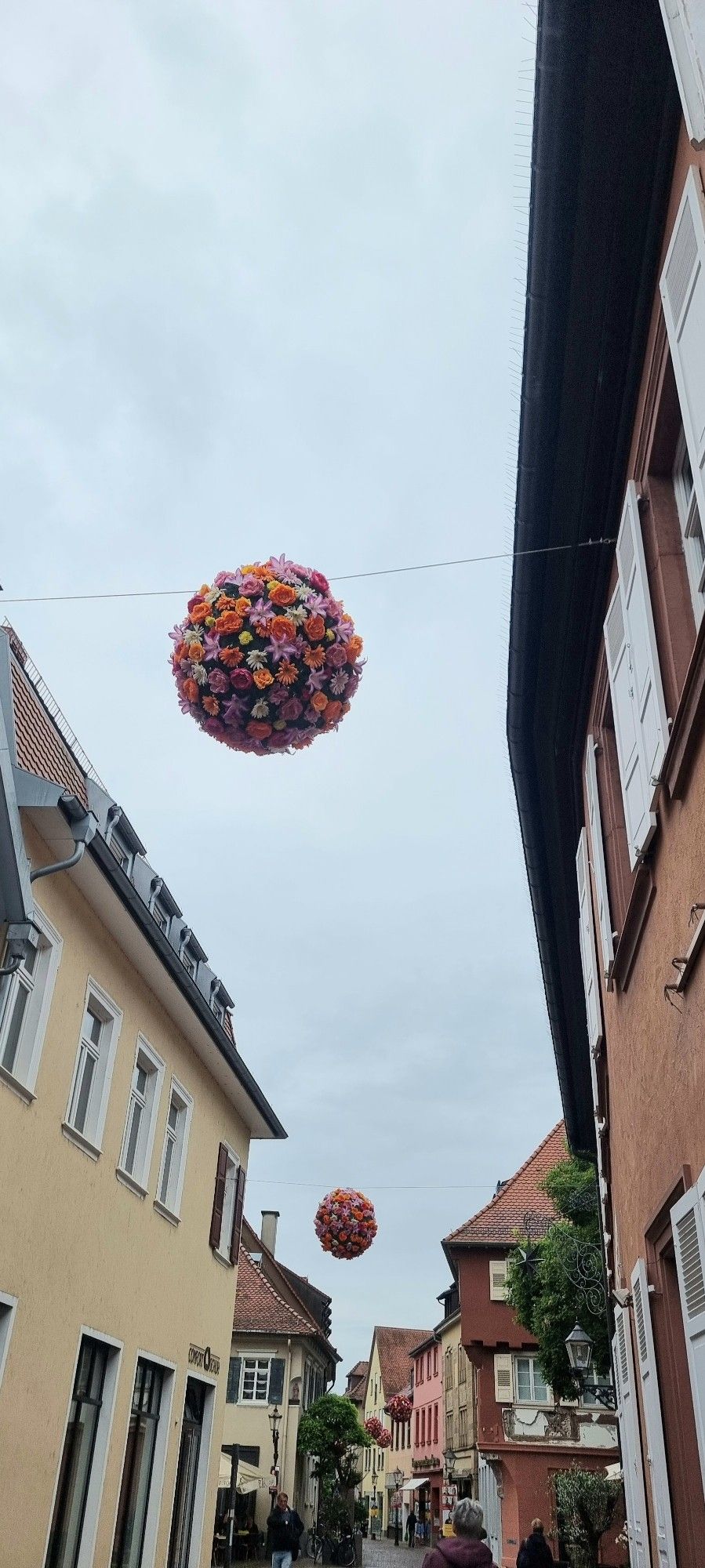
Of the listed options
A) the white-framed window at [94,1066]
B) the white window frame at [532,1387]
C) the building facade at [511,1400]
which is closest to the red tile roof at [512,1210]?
the building facade at [511,1400]

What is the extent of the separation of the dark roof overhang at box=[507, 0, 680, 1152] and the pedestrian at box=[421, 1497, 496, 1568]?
458cm

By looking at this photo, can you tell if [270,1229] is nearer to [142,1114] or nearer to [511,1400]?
[511,1400]

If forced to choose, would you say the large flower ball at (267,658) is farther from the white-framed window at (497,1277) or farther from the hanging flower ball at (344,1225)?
the white-framed window at (497,1277)

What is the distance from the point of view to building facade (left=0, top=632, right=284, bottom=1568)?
8469 mm

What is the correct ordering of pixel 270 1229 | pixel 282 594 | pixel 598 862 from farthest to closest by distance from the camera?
1. pixel 270 1229
2. pixel 598 862
3. pixel 282 594

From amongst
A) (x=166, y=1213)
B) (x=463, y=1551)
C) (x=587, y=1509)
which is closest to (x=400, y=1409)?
(x=587, y=1509)

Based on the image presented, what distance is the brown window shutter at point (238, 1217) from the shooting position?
16062mm

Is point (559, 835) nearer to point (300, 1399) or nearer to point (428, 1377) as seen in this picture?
point (300, 1399)

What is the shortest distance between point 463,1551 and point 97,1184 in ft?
18.9

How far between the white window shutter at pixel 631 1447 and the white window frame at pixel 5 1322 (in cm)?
405

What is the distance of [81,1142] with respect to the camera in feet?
32.5

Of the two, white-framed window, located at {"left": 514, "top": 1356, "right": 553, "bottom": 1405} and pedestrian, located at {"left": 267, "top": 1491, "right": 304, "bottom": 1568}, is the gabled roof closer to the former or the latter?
white-framed window, located at {"left": 514, "top": 1356, "right": 553, "bottom": 1405}

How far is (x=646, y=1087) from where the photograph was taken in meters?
5.69

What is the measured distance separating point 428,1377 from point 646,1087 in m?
58.8
